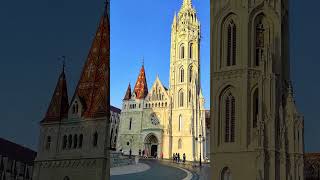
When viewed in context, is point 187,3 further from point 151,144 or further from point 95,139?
point 95,139

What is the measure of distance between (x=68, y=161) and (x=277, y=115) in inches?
363

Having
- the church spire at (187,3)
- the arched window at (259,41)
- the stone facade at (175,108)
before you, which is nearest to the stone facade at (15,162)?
the arched window at (259,41)

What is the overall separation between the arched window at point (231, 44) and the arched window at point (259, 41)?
3.00 ft

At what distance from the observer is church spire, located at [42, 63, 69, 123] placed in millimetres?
26031

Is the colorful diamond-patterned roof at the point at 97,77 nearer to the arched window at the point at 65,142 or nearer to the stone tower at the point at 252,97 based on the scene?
the arched window at the point at 65,142

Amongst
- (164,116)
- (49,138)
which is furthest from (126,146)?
(49,138)

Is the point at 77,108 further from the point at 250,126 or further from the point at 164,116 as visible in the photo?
the point at 164,116

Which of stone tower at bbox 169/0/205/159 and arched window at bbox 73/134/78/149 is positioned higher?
stone tower at bbox 169/0/205/159

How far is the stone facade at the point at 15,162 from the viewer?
30297mm

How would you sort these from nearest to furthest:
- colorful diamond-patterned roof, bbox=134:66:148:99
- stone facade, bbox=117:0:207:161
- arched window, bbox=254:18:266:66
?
arched window, bbox=254:18:266:66, stone facade, bbox=117:0:207:161, colorful diamond-patterned roof, bbox=134:66:148:99

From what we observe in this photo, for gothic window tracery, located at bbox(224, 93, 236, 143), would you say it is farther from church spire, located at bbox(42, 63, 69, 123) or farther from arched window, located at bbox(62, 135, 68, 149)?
church spire, located at bbox(42, 63, 69, 123)

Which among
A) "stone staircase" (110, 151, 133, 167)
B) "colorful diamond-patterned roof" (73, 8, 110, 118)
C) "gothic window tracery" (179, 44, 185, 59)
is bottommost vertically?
"stone staircase" (110, 151, 133, 167)

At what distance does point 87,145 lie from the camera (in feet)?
80.1

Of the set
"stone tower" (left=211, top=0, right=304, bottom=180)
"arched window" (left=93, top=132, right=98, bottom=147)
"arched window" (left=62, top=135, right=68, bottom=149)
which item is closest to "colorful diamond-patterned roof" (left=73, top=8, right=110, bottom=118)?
"arched window" (left=93, top=132, right=98, bottom=147)
